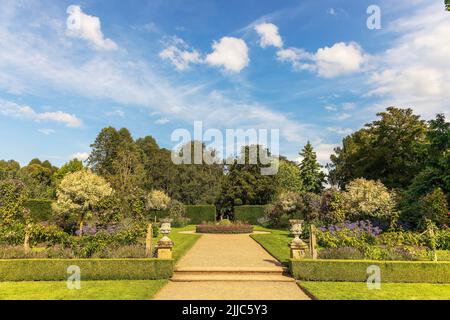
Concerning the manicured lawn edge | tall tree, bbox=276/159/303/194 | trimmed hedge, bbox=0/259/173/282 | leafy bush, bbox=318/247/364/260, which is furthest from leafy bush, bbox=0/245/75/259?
tall tree, bbox=276/159/303/194

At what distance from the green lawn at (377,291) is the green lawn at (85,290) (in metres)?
4.16

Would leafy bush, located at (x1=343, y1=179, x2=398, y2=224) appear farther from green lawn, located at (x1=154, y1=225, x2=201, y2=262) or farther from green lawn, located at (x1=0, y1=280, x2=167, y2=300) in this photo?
green lawn, located at (x1=0, y1=280, x2=167, y2=300)

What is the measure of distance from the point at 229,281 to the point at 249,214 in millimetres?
26464

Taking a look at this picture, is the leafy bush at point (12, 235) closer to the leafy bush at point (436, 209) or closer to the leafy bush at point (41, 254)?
the leafy bush at point (41, 254)

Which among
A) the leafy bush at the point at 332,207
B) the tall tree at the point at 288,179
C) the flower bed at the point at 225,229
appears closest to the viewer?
the leafy bush at the point at 332,207

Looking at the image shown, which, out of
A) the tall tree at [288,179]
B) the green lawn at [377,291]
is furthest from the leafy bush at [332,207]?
the tall tree at [288,179]

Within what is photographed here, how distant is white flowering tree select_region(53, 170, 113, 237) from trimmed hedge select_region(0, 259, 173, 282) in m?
11.2

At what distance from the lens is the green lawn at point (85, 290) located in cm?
742

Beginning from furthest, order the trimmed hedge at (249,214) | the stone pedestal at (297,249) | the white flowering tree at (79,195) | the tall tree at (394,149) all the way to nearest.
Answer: the trimmed hedge at (249,214), the tall tree at (394,149), the white flowering tree at (79,195), the stone pedestal at (297,249)

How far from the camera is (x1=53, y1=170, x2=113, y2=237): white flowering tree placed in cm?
2061

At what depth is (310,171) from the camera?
40.6m

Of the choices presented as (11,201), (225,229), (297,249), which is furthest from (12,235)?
(225,229)

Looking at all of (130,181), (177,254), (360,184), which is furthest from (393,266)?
(130,181)
